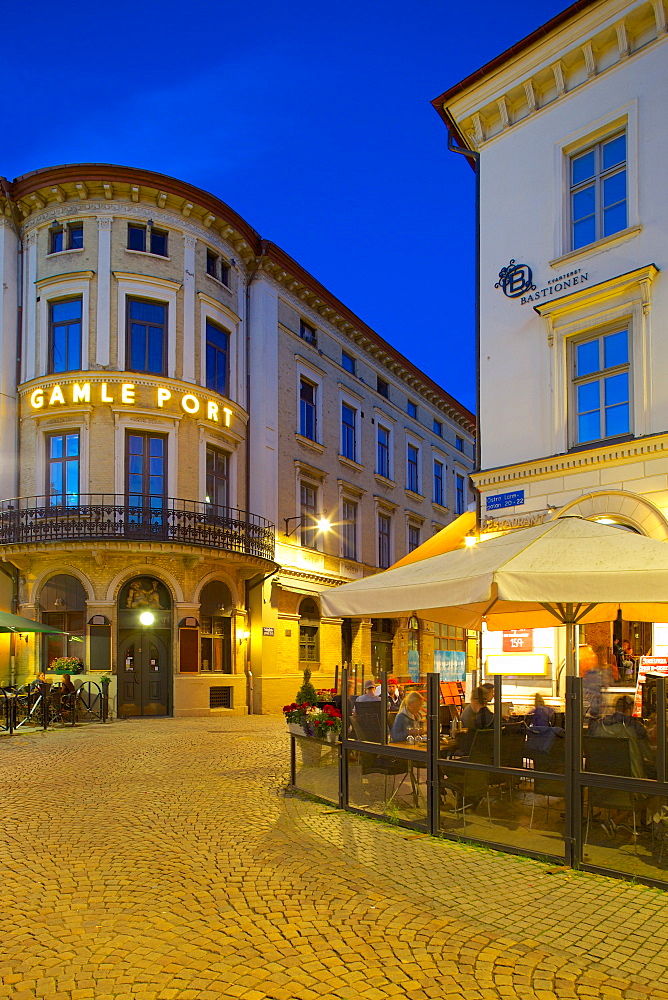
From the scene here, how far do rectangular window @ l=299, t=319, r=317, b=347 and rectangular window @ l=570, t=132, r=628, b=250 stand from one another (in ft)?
54.7

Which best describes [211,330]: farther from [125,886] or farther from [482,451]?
[125,886]

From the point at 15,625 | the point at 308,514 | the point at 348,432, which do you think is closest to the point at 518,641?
the point at 15,625

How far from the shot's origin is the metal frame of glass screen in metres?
5.91

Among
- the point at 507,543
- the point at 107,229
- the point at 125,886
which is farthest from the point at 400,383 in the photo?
the point at 125,886

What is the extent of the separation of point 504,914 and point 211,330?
22452 millimetres

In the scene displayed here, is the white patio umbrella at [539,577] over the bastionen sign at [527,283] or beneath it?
beneath

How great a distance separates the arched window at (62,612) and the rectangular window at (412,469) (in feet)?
61.8

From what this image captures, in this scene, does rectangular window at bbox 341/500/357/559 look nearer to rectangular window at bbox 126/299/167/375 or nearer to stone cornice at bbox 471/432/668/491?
rectangular window at bbox 126/299/167/375

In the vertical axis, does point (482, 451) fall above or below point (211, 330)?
below

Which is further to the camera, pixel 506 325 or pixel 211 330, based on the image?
pixel 211 330

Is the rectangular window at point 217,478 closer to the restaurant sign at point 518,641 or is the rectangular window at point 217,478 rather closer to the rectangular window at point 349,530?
the rectangular window at point 349,530

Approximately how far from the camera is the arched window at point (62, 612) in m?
22.6

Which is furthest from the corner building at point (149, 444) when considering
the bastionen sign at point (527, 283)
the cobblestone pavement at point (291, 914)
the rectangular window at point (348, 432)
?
the cobblestone pavement at point (291, 914)

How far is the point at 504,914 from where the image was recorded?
535cm
